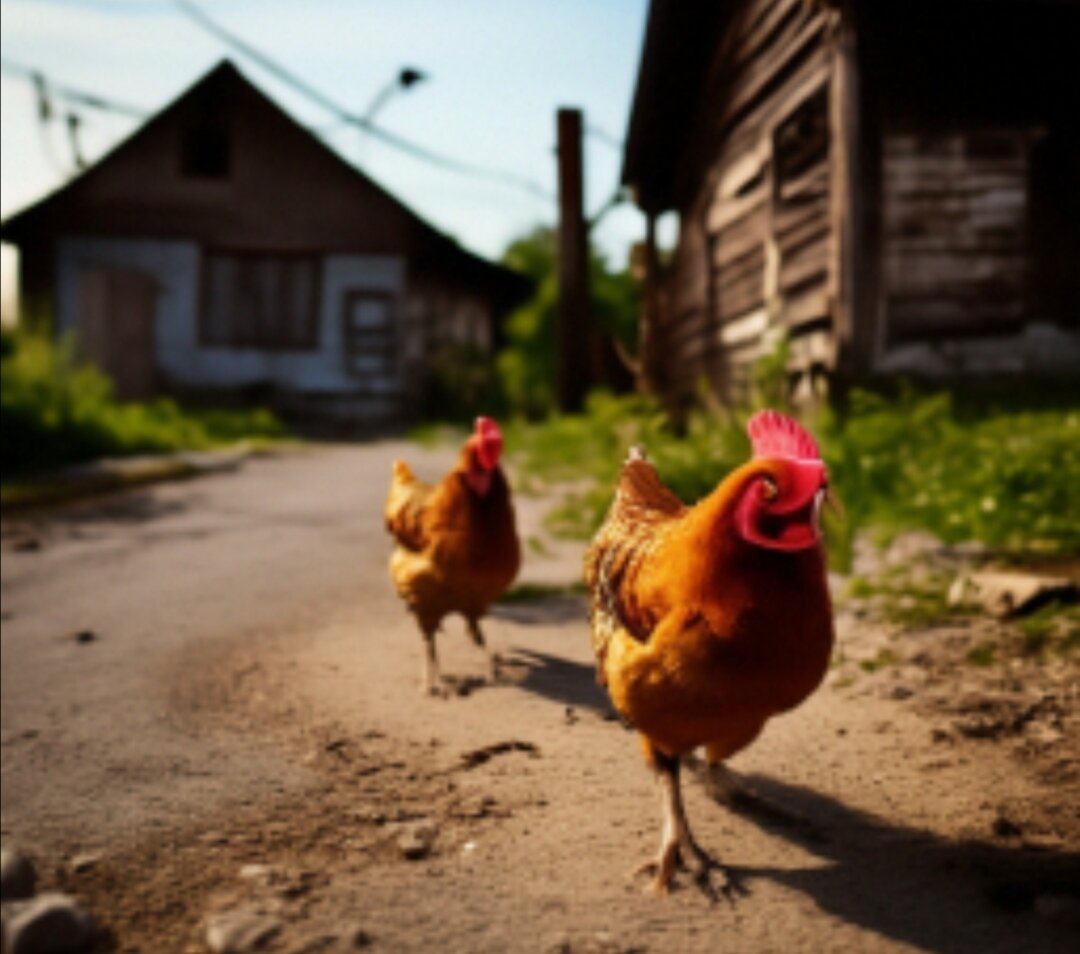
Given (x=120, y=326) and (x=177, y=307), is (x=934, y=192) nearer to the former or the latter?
(x=120, y=326)

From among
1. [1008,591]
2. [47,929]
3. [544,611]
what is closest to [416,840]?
[47,929]

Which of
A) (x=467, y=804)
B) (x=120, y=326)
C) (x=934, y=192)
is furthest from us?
(x=120, y=326)

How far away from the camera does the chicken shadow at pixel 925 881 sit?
6.54 feet

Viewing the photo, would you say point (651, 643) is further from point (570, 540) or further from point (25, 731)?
point (570, 540)

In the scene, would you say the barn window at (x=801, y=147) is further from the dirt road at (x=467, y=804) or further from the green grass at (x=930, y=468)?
the dirt road at (x=467, y=804)

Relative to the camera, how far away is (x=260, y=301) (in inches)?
774

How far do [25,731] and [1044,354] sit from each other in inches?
292

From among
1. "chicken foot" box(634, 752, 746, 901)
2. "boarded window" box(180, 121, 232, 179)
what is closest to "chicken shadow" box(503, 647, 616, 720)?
"chicken foot" box(634, 752, 746, 901)

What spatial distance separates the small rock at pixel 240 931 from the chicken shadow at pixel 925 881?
0.94 metres

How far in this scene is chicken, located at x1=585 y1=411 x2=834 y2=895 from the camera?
1903 millimetres

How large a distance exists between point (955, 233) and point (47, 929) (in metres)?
7.83

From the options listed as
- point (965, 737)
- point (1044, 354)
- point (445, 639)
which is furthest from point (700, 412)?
point (965, 737)

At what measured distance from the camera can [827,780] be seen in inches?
109

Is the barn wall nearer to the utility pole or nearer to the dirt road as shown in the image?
the utility pole
